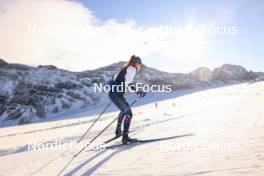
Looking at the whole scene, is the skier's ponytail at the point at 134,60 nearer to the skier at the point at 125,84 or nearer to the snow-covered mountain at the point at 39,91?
the skier at the point at 125,84

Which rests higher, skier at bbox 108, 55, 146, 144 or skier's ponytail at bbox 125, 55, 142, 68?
skier's ponytail at bbox 125, 55, 142, 68

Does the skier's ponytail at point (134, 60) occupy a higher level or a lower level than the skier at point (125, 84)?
higher

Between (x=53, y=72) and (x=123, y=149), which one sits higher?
(x=53, y=72)

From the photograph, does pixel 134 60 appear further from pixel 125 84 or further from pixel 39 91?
pixel 39 91

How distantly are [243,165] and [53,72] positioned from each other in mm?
59199

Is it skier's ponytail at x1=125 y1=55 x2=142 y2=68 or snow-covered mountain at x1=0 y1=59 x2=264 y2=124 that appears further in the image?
snow-covered mountain at x1=0 y1=59 x2=264 y2=124

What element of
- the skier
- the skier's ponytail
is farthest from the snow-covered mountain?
the skier's ponytail

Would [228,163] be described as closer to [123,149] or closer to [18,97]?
[123,149]

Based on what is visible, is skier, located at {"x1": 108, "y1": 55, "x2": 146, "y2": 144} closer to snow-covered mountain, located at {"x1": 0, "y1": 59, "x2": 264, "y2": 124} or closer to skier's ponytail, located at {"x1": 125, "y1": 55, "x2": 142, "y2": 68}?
skier's ponytail, located at {"x1": 125, "y1": 55, "x2": 142, "y2": 68}

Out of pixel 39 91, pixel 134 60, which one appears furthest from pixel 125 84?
pixel 39 91

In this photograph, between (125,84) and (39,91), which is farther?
(39,91)

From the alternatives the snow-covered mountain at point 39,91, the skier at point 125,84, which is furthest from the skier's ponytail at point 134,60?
the snow-covered mountain at point 39,91

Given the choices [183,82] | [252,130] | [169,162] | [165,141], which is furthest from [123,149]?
[183,82]

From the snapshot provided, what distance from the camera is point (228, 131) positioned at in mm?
6293
